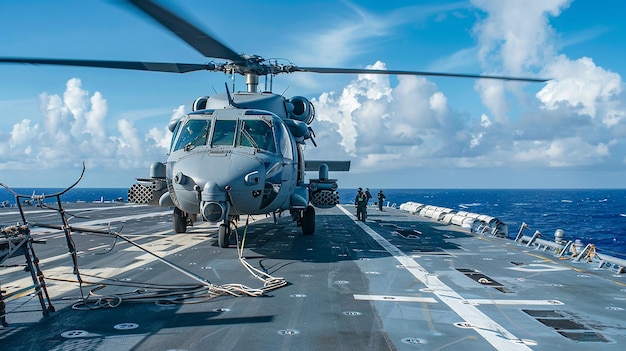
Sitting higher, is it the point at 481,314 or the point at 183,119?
the point at 183,119

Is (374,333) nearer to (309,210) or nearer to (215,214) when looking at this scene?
(215,214)

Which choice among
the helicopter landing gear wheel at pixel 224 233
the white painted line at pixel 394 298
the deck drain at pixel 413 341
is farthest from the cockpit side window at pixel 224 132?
the deck drain at pixel 413 341

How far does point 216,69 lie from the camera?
16094 mm

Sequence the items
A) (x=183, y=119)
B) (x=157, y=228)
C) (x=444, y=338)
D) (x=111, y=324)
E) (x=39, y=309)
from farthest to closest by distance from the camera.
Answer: (x=157, y=228)
(x=183, y=119)
(x=39, y=309)
(x=111, y=324)
(x=444, y=338)

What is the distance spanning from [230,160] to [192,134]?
1.81 m

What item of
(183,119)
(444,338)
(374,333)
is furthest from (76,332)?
(183,119)

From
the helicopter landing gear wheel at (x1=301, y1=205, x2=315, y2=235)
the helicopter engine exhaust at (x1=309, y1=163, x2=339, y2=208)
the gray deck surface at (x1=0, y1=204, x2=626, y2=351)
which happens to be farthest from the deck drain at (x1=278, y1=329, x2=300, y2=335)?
the helicopter landing gear wheel at (x1=301, y1=205, x2=315, y2=235)

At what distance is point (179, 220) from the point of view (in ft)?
53.3

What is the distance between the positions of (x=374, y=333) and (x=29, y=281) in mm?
6298

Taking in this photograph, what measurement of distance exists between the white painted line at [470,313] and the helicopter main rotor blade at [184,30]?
185 inches

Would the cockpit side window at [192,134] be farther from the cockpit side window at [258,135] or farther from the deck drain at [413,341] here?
the deck drain at [413,341]

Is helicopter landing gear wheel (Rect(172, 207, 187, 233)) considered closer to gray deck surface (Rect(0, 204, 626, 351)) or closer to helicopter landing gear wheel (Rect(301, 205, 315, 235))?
gray deck surface (Rect(0, 204, 626, 351))

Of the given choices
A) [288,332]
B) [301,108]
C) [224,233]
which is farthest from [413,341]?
[301,108]

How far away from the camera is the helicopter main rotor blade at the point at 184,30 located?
12.3 feet
